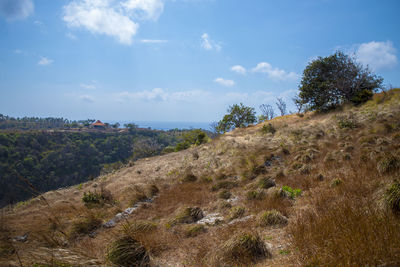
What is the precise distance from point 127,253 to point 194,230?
1.86 meters

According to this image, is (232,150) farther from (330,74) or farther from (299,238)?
(330,74)

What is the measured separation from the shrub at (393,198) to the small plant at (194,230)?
3693 mm

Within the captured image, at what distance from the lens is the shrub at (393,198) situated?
2854mm

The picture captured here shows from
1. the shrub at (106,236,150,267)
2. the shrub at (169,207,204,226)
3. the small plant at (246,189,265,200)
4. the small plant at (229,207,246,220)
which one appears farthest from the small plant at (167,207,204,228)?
the shrub at (106,236,150,267)

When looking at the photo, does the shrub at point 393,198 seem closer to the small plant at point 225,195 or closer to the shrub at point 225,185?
the small plant at point 225,195

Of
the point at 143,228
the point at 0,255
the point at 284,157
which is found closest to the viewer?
the point at 0,255

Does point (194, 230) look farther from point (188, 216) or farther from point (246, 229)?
point (246, 229)

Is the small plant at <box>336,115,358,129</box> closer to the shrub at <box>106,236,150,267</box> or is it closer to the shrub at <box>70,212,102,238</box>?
the shrub at <box>106,236,150,267</box>

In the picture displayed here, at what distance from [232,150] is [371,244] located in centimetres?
1601

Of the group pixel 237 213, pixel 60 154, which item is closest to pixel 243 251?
pixel 237 213

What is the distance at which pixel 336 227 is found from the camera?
2402mm

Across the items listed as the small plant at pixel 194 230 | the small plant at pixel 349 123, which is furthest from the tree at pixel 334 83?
the small plant at pixel 194 230

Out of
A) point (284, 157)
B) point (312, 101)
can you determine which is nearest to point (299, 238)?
point (284, 157)

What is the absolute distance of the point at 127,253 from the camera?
3168 mm
